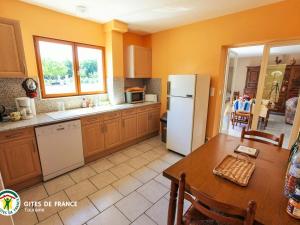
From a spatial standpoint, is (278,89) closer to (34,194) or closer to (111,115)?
(111,115)

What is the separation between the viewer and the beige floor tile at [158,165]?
2602mm

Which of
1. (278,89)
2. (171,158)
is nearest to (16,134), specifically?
(171,158)

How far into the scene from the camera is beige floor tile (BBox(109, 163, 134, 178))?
2.46 m

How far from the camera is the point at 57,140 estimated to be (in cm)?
226

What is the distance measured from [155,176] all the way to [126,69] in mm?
2443

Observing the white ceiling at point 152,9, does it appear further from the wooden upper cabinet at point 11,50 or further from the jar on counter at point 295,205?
the jar on counter at point 295,205

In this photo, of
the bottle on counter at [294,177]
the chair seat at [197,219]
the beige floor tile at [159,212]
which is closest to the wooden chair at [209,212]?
the chair seat at [197,219]

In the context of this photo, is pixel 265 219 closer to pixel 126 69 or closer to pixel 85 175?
pixel 85 175

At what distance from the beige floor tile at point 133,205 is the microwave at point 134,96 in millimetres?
2077

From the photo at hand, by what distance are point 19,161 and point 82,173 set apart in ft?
2.76

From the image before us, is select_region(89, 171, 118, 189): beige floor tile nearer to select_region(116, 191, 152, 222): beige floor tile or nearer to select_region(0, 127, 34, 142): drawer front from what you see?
select_region(116, 191, 152, 222): beige floor tile

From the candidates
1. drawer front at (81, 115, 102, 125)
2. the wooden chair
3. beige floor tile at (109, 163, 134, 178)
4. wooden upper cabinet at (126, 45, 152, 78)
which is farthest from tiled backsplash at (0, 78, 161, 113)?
the wooden chair

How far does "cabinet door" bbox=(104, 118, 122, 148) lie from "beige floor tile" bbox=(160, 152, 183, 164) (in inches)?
37.9

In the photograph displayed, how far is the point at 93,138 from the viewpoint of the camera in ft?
8.96
